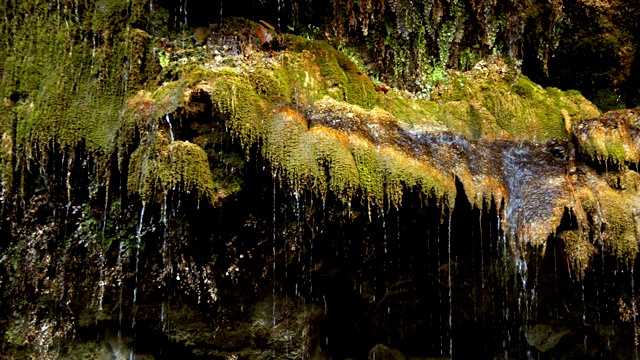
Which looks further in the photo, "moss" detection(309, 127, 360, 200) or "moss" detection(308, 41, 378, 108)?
"moss" detection(308, 41, 378, 108)

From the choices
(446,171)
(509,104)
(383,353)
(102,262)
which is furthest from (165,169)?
(383,353)

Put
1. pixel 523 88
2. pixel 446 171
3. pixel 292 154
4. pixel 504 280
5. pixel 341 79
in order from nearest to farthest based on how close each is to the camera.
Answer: pixel 292 154, pixel 446 171, pixel 341 79, pixel 523 88, pixel 504 280

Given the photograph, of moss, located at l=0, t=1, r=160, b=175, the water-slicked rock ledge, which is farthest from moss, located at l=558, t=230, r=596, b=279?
moss, located at l=0, t=1, r=160, b=175

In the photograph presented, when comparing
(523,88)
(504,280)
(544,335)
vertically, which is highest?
(523,88)

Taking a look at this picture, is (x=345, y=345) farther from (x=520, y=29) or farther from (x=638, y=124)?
(x=520, y=29)

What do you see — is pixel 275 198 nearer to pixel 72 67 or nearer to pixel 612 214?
pixel 72 67

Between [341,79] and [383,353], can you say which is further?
[383,353]

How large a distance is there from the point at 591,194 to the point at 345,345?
3.64 m

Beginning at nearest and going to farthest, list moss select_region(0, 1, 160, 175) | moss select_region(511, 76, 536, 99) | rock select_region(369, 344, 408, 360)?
moss select_region(0, 1, 160, 175)
moss select_region(511, 76, 536, 99)
rock select_region(369, 344, 408, 360)

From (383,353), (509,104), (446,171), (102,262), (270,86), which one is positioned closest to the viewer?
(270,86)

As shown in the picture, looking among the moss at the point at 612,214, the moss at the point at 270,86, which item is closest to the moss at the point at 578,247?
the moss at the point at 612,214

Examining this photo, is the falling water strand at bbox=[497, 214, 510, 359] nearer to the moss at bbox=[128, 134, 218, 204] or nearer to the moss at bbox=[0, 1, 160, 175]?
the moss at bbox=[128, 134, 218, 204]

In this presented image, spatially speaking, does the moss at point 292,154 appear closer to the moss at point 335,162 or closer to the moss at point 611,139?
the moss at point 335,162

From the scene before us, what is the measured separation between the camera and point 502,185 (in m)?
4.92
